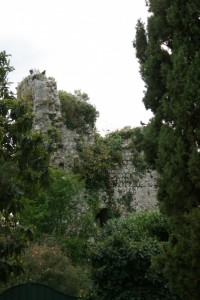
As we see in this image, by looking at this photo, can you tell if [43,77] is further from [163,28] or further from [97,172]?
[163,28]

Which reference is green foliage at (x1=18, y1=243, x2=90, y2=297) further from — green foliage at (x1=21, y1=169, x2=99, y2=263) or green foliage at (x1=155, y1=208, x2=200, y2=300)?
green foliage at (x1=155, y1=208, x2=200, y2=300)

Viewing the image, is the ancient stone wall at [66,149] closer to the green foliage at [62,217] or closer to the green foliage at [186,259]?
the green foliage at [62,217]

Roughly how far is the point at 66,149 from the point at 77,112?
1418 mm

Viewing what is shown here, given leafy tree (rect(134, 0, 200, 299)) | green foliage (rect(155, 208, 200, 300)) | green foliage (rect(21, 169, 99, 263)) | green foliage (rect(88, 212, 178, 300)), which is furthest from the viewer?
green foliage (rect(21, 169, 99, 263))

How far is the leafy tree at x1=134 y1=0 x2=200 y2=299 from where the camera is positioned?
6.46 m

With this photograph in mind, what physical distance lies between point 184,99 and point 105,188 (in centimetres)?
1093

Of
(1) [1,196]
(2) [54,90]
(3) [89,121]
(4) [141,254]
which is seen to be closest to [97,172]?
(3) [89,121]

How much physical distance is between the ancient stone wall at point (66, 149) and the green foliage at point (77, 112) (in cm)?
28

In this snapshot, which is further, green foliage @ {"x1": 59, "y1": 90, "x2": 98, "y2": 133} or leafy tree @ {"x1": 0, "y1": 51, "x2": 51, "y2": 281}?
green foliage @ {"x1": 59, "y1": 90, "x2": 98, "y2": 133}

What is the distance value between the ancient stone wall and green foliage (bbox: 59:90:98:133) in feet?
0.92

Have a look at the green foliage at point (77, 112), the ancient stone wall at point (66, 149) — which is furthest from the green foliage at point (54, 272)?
the green foliage at point (77, 112)

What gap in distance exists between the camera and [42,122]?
16.3 meters

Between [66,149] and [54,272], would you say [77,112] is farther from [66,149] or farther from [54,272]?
[54,272]

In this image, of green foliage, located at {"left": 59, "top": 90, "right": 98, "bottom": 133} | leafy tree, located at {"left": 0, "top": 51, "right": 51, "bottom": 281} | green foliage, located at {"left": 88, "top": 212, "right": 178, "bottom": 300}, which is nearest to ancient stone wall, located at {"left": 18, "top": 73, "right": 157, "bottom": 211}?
green foliage, located at {"left": 59, "top": 90, "right": 98, "bottom": 133}
